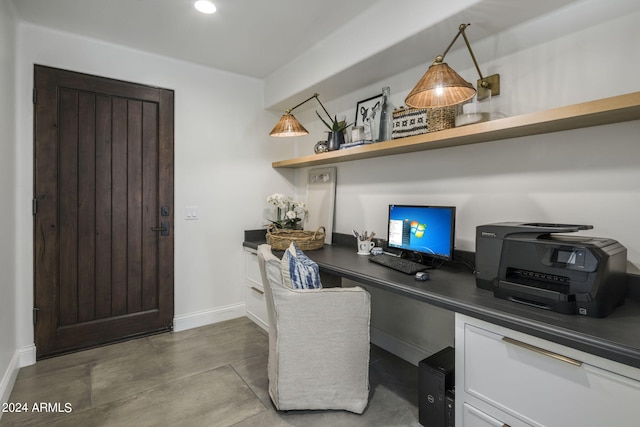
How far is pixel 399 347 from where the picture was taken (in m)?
2.45

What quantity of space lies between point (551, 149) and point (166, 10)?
8.05 ft

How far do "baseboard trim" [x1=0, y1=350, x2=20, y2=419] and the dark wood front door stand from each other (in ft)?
0.51

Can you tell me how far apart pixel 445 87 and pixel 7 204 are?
8.81 feet

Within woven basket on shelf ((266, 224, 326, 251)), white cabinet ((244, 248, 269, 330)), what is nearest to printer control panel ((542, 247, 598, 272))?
woven basket on shelf ((266, 224, 326, 251))

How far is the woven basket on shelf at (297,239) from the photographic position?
275 centimetres

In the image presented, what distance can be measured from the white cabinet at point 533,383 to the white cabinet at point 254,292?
191 cm

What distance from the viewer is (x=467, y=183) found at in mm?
2053

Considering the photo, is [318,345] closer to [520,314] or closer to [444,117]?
[520,314]

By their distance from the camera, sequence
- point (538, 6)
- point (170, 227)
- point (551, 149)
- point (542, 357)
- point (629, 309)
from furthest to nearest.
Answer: point (170, 227), point (551, 149), point (538, 6), point (629, 309), point (542, 357)

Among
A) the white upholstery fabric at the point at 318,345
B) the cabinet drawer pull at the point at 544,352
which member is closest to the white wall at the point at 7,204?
the white upholstery fabric at the point at 318,345

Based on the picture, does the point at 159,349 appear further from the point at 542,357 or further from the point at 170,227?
the point at 542,357

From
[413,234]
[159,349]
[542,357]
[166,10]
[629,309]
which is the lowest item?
[159,349]

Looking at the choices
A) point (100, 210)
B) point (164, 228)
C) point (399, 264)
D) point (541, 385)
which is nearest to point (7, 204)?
point (100, 210)

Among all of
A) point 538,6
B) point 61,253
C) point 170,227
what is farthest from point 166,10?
point 538,6
